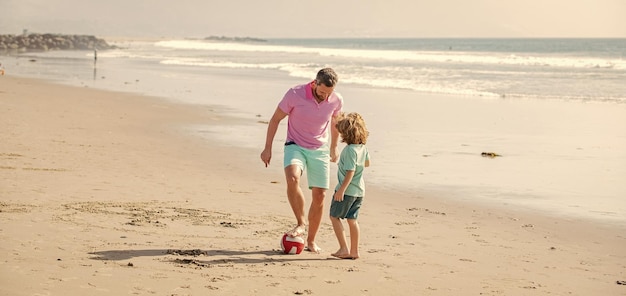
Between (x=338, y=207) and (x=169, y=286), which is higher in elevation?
(x=338, y=207)

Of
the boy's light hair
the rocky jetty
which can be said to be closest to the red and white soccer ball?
the boy's light hair

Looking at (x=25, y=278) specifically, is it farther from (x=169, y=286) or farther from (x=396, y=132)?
(x=396, y=132)

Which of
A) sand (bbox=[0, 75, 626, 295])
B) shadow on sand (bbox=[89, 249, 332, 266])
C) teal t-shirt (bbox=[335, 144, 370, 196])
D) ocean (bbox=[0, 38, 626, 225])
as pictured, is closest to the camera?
sand (bbox=[0, 75, 626, 295])

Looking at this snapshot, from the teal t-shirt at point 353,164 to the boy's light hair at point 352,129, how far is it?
0.05 metres

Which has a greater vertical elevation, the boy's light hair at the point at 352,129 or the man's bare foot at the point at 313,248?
the boy's light hair at the point at 352,129

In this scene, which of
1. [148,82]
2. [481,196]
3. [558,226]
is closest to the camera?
[558,226]

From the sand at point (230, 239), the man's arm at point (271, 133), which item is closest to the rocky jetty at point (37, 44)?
the sand at point (230, 239)

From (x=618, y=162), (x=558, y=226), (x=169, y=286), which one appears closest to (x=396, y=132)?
(x=618, y=162)

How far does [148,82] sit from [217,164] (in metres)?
18.2

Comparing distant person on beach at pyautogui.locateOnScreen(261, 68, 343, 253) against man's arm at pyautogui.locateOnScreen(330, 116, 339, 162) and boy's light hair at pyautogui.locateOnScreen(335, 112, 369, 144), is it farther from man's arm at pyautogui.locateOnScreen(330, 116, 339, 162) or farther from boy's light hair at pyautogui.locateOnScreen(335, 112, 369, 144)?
boy's light hair at pyautogui.locateOnScreen(335, 112, 369, 144)

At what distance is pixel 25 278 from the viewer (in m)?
5.20

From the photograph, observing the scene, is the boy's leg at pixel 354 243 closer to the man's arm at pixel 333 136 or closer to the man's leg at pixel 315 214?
the man's leg at pixel 315 214

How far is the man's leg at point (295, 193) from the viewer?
258 inches

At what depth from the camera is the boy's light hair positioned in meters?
6.38
